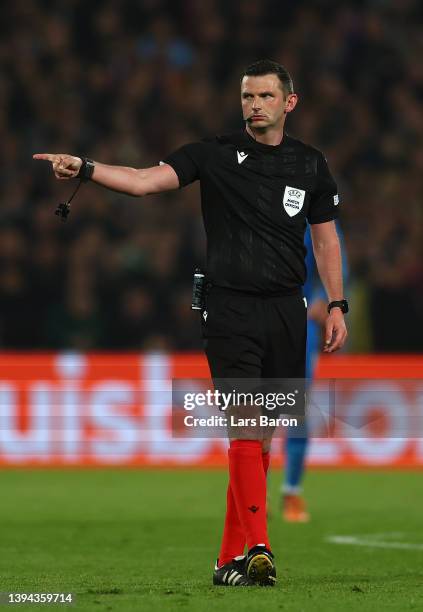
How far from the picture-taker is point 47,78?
1756 centimetres

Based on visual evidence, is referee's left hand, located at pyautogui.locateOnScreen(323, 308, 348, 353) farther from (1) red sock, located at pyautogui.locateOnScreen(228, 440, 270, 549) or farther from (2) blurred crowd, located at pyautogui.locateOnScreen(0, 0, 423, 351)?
(2) blurred crowd, located at pyautogui.locateOnScreen(0, 0, 423, 351)

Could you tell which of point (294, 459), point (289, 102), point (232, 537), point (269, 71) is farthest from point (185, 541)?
point (269, 71)

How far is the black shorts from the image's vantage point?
6430 mm

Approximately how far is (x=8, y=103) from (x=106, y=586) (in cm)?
1150

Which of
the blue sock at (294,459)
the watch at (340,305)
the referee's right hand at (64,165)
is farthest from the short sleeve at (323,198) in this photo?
the blue sock at (294,459)

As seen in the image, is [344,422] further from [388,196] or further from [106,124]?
[106,124]

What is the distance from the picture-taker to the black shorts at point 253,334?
6.43 metres

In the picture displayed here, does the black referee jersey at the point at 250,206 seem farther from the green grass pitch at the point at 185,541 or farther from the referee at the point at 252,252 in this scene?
the green grass pitch at the point at 185,541

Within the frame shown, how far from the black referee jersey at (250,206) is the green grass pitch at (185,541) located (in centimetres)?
132

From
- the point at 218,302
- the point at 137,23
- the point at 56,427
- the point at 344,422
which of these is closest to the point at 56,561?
the point at 218,302

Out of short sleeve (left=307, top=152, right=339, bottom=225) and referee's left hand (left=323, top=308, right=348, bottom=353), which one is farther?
short sleeve (left=307, top=152, right=339, bottom=225)

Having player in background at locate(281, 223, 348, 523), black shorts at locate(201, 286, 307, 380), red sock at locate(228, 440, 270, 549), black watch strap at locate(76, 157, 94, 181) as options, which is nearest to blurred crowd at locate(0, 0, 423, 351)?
player in background at locate(281, 223, 348, 523)

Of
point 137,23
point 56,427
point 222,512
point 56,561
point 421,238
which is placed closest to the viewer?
point 56,561

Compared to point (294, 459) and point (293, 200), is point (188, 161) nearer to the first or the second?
point (293, 200)
